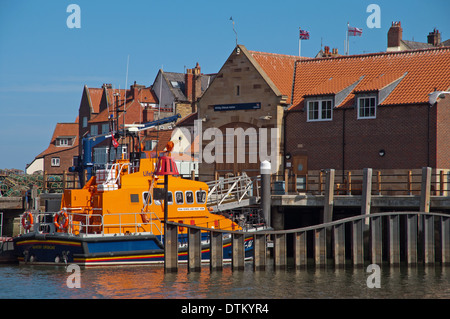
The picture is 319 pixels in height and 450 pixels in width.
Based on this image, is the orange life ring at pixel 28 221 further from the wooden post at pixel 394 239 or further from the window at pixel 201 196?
the wooden post at pixel 394 239

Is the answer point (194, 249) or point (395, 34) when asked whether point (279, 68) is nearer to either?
point (395, 34)

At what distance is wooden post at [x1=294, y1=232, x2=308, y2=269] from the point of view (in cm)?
2914

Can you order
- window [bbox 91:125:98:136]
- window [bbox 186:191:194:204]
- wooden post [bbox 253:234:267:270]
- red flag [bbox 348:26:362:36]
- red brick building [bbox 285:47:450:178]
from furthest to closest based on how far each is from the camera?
window [bbox 91:125:98:136], red flag [bbox 348:26:362:36], red brick building [bbox 285:47:450:178], window [bbox 186:191:194:204], wooden post [bbox 253:234:267:270]

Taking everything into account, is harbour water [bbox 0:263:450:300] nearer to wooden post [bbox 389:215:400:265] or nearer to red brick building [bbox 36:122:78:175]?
wooden post [bbox 389:215:400:265]

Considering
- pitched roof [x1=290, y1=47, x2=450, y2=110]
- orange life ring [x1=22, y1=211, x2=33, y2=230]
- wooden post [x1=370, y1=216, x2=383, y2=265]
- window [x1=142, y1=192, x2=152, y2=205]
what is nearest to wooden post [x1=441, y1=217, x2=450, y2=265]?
wooden post [x1=370, y1=216, x2=383, y2=265]

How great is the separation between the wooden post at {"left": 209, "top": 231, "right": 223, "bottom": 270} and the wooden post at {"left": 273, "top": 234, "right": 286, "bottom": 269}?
2.08 metres

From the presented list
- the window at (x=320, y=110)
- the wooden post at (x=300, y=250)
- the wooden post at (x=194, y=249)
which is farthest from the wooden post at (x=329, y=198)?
the wooden post at (x=194, y=249)

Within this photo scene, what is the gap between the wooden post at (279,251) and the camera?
28891 millimetres

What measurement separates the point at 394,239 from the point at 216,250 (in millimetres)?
7039

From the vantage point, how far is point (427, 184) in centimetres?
3259

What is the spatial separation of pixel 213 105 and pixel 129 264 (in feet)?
53.1

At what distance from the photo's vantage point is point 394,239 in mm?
30188
